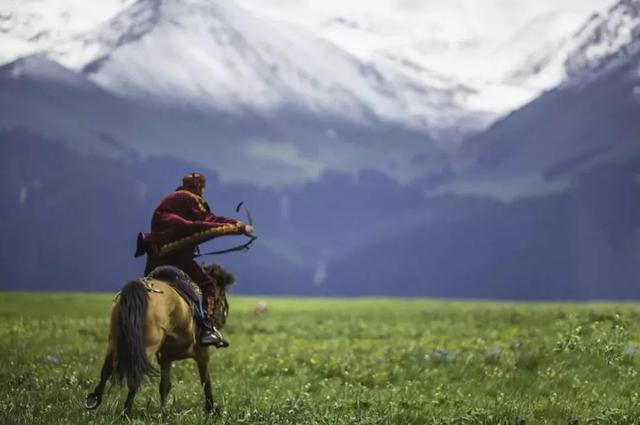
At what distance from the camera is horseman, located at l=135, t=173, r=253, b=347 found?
41.1 feet

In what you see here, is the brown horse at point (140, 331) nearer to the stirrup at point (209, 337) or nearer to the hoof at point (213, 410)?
the hoof at point (213, 410)

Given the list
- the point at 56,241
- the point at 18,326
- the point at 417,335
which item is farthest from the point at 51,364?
the point at 56,241

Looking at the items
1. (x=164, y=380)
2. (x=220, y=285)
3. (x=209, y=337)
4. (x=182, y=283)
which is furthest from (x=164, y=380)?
(x=220, y=285)

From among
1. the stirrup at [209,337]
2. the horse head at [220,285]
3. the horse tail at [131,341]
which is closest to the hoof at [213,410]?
the stirrup at [209,337]

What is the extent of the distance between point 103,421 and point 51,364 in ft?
24.3

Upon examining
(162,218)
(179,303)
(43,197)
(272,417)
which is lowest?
(272,417)

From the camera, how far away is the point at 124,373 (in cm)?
1077

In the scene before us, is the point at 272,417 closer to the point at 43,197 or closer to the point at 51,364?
the point at 51,364

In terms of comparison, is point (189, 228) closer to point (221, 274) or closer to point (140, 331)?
point (221, 274)

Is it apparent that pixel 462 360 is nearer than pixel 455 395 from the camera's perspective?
No

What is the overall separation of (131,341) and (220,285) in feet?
9.45

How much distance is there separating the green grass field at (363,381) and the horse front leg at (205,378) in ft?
0.59

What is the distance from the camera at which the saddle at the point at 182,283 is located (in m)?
12.2

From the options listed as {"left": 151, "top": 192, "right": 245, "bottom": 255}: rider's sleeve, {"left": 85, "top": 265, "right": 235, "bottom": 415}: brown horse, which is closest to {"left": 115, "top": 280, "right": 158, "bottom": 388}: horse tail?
{"left": 85, "top": 265, "right": 235, "bottom": 415}: brown horse
